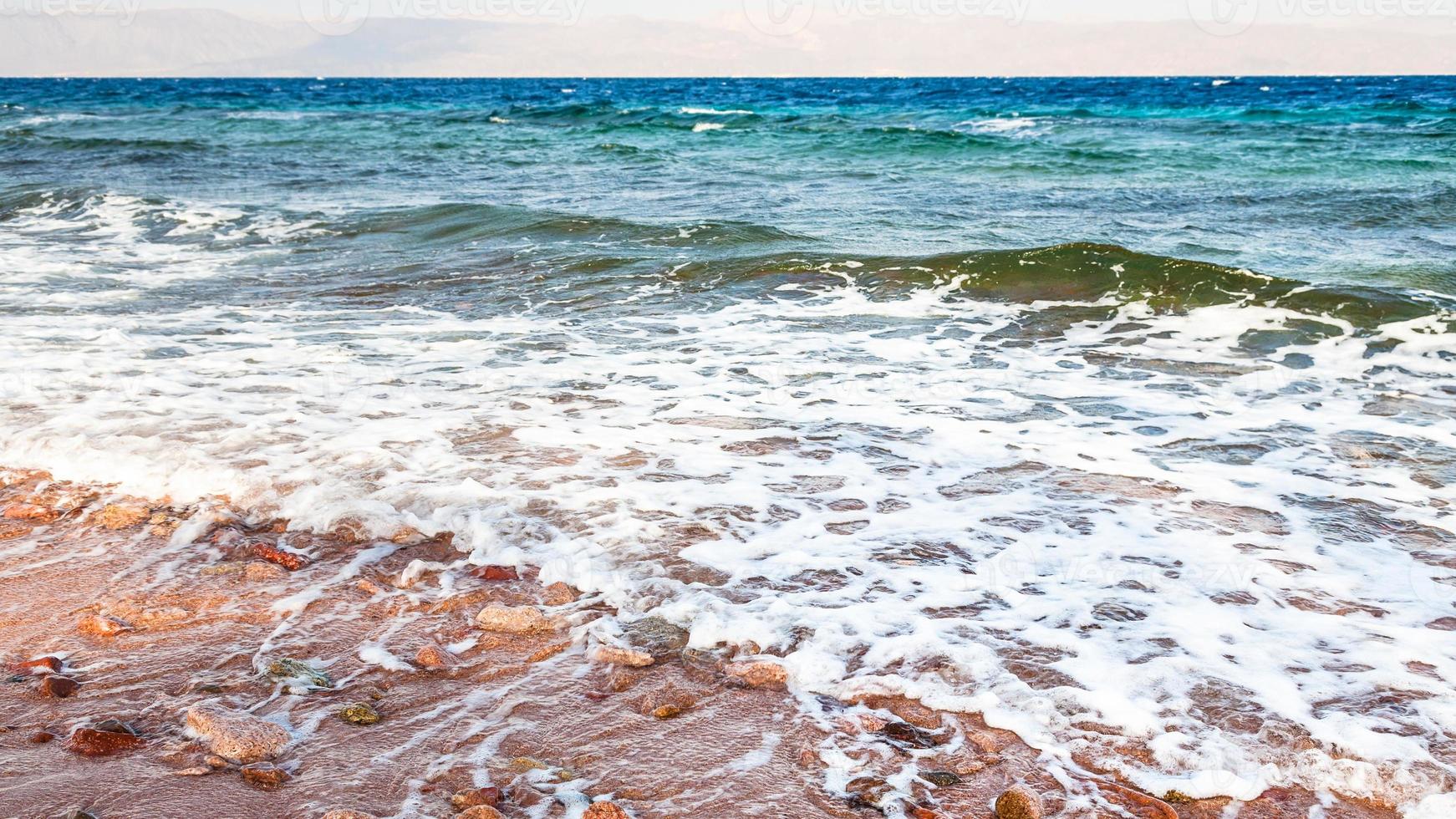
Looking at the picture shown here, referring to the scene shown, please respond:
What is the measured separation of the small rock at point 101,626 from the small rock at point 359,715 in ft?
2.89

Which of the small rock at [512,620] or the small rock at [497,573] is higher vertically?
the small rock at [512,620]

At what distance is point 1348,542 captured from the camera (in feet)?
12.4

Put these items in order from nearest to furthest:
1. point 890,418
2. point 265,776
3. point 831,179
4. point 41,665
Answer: point 265,776 → point 41,665 → point 890,418 → point 831,179

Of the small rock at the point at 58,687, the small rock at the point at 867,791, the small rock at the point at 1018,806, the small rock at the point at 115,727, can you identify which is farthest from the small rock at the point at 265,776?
the small rock at the point at 1018,806

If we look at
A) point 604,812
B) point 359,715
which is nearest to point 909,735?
point 604,812

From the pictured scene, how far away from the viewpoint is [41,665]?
2848 millimetres

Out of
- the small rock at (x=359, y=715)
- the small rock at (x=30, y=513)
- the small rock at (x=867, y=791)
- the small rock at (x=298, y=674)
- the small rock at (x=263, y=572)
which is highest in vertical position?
the small rock at (x=867, y=791)

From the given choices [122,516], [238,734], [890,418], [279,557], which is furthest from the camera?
[890,418]

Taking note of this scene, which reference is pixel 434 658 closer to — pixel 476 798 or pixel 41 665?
pixel 476 798

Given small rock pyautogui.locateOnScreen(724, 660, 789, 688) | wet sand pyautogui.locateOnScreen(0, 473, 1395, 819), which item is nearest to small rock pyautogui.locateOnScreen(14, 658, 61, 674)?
wet sand pyautogui.locateOnScreen(0, 473, 1395, 819)

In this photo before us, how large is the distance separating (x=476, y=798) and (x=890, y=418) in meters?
3.30

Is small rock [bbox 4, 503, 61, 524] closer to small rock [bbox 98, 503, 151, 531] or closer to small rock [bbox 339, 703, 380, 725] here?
small rock [bbox 98, 503, 151, 531]

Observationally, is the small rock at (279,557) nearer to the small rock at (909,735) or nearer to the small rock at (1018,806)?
the small rock at (909,735)

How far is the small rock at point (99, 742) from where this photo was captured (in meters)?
2.48
